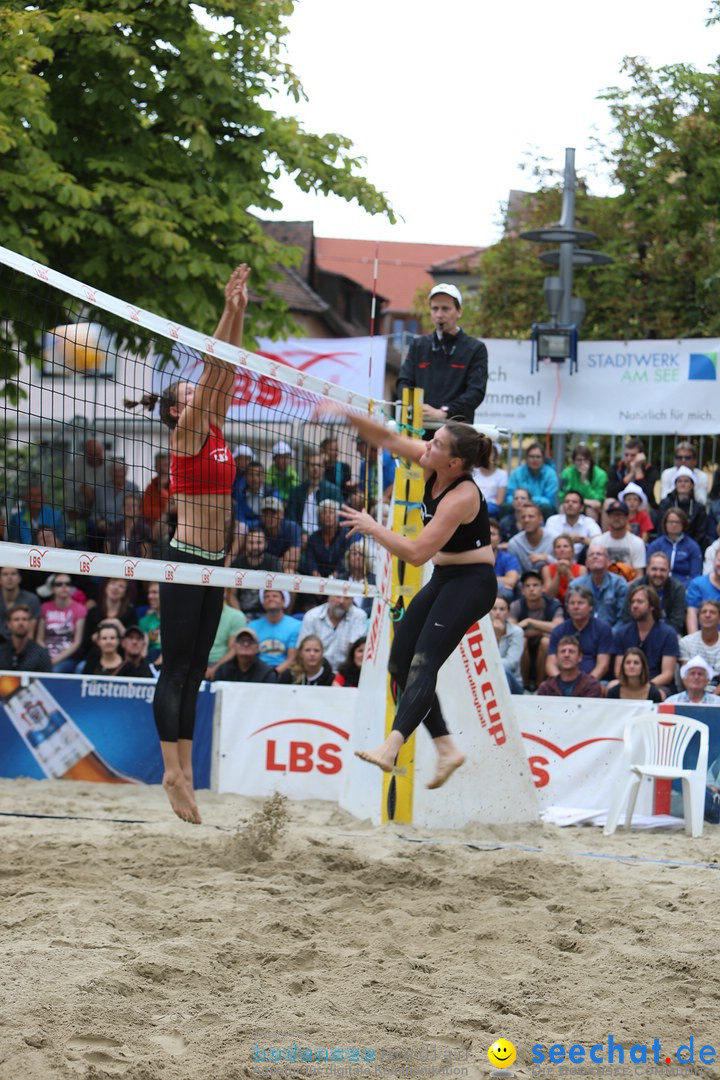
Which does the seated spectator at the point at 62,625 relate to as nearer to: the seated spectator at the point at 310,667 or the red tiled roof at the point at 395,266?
the seated spectator at the point at 310,667

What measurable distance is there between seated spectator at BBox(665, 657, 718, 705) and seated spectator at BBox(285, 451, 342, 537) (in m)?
2.94

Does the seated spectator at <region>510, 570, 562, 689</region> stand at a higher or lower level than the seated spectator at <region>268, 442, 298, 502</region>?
lower

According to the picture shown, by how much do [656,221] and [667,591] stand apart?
984cm

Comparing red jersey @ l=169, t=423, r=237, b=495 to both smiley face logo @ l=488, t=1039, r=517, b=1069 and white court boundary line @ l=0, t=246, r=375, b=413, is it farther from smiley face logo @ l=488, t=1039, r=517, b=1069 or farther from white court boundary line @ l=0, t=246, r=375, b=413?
smiley face logo @ l=488, t=1039, r=517, b=1069

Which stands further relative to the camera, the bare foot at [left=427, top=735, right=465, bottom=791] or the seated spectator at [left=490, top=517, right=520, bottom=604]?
the seated spectator at [left=490, top=517, right=520, bottom=604]

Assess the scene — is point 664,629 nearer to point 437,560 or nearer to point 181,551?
point 437,560

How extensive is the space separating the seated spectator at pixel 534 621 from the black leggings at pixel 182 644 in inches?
184

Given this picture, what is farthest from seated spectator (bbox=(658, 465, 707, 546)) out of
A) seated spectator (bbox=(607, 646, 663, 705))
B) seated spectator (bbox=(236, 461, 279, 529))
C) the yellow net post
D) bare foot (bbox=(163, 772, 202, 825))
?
bare foot (bbox=(163, 772, 202, 825))

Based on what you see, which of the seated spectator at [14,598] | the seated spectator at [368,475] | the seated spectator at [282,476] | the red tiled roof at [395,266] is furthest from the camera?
the red tiled roof at [395,266]

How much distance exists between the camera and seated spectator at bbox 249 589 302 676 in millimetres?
10984

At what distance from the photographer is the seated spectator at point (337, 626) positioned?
10805 mm

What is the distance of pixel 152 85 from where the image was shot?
1191cm

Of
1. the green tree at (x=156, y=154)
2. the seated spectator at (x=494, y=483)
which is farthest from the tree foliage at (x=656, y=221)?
the green tree at (x=156, y=154)

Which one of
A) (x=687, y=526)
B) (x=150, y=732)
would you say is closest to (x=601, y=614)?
(x=687, y=526)
